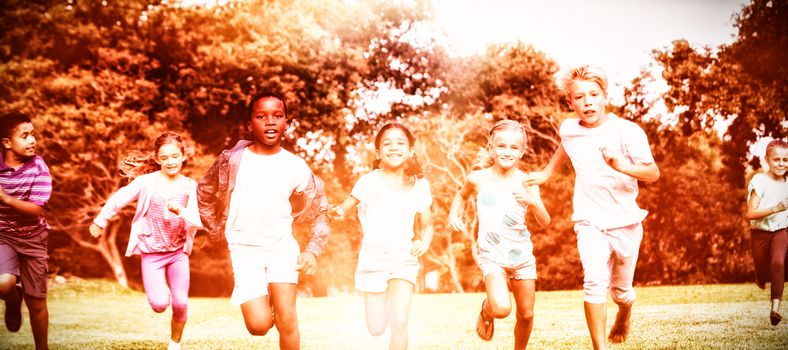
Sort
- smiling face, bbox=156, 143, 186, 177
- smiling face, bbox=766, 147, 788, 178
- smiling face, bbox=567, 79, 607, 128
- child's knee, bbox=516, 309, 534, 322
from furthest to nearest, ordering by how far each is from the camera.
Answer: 1. smiling face, bbox=766, 147, 788, 178
2. smiling face, bbox=156, 143, 186, 177
3. smiling face, bbox=567, 79, 607, 128
4. child's knee, bbox=516, 309, 534, 322

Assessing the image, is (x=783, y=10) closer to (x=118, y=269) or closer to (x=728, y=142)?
(x=728, y=142)

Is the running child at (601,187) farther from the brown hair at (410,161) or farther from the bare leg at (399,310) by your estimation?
the bare leg at (399,310)

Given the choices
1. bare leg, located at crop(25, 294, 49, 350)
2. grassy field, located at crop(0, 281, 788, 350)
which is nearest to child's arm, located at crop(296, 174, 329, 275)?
grassy field, located at crop(0, 281, 788, 350)

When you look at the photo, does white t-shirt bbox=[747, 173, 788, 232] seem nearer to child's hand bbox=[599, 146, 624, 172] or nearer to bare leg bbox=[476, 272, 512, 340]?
child's hand bbox=[599, 146, 624, 172]

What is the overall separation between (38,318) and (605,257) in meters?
5.33

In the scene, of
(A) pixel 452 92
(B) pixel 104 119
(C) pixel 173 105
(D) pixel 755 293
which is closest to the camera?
(D) pixel 755 293

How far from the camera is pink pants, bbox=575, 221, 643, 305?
589 centimetres

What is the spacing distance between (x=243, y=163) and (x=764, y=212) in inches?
249

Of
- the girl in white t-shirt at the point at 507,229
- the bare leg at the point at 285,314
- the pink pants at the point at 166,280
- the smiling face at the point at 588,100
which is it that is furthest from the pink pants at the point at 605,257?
the pink pants at the point at 166,280

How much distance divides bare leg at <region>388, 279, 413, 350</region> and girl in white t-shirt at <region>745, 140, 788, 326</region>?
16.4 ft

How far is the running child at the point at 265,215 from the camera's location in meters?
5.47

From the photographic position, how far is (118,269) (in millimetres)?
25250

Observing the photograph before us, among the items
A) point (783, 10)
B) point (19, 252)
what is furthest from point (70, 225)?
point (783, 10)

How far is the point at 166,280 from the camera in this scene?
736cm
